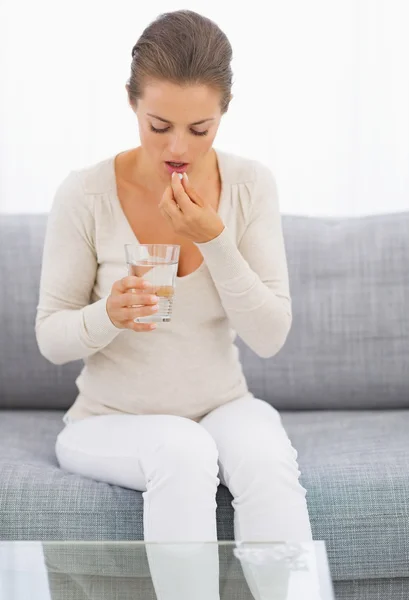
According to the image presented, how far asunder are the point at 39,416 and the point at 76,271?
58cm

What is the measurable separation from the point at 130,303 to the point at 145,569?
1.70 feet

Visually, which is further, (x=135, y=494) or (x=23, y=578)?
(x=135, y=494)

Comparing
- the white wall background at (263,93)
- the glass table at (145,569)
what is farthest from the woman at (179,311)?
the white wall background at (263,93)

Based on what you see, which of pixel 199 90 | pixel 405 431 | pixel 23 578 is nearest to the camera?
pixel 23 578

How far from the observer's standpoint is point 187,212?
1581 millimetres

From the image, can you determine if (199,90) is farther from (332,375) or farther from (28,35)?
(28,35)

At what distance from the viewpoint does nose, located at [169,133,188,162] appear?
159cm

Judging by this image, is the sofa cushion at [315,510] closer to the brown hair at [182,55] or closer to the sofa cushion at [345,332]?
the sofa cushion at [345,332]

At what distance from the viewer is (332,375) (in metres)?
2.27

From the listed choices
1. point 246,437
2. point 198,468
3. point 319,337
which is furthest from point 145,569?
point 319,337

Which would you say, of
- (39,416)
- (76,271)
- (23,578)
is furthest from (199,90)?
(39,416)

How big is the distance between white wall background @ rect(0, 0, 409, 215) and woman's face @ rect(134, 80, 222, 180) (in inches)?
50.1

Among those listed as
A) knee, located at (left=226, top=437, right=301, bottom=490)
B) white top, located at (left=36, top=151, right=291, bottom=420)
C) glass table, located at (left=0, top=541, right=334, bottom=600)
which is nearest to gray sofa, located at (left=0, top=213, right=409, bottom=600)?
white top, located at (left=36, top=151, right=291, bottom=420)

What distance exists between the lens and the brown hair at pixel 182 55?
1578 mm
